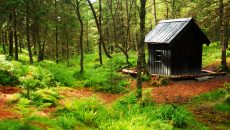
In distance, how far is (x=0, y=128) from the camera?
9.55 m

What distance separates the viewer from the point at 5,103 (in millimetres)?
14281

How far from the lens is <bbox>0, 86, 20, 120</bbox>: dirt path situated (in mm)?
12062

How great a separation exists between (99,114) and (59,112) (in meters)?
2.02

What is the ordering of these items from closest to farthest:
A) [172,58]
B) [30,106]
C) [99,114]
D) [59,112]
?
[99,114], [59,112], [30,106], [172,58]

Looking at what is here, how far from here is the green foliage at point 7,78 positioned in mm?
19141

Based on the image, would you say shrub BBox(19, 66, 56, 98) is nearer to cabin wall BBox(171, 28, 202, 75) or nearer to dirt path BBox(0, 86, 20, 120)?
dirt path BBox(0, 86, 20, 120)

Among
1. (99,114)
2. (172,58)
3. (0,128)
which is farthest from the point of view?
(172,58)

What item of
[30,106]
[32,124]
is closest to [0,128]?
[32,124]

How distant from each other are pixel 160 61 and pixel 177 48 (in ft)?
6.41

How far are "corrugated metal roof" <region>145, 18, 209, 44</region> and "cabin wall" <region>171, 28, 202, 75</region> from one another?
2.64 feet

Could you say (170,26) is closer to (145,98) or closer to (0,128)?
(145,98)

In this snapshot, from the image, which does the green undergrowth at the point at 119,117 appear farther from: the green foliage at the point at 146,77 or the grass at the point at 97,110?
the green foliage at the point at 146,77

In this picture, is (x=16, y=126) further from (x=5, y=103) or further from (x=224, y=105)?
(x=224, y=105)

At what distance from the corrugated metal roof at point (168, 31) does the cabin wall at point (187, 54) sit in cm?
80
